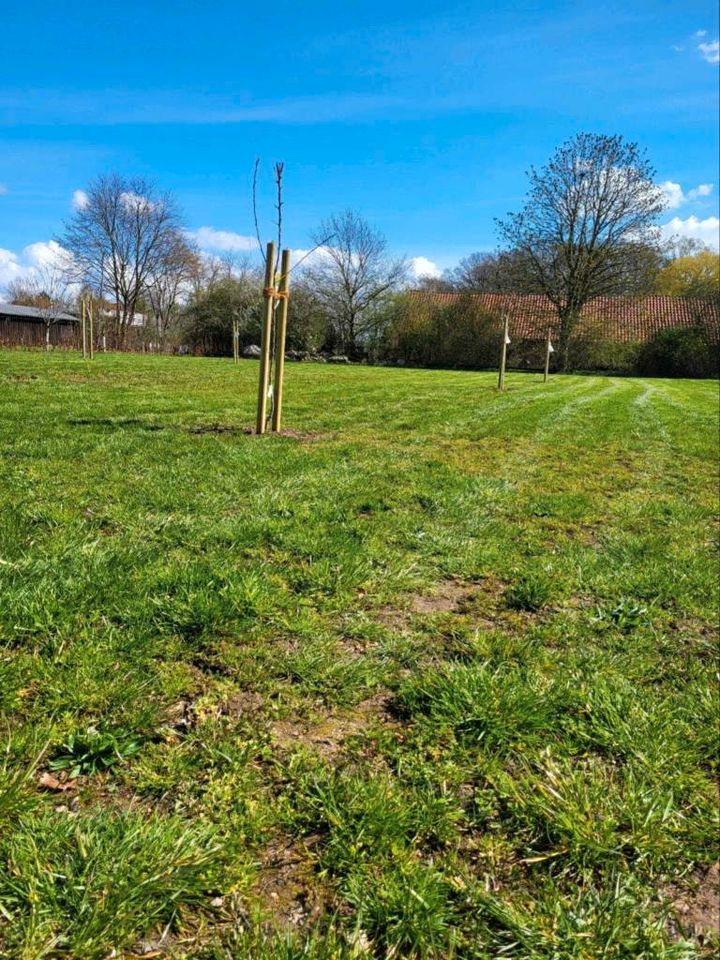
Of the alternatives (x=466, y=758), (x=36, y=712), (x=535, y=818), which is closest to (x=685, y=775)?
(x=535, y=818)

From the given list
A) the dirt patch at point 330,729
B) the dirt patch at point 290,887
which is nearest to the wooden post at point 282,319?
the dirt patch at point 330,729

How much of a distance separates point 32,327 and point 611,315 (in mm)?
37613

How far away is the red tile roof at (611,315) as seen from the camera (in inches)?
1366

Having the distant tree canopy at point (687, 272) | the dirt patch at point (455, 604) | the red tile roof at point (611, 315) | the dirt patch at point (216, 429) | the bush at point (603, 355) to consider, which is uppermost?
the distant tree canopy at point (687, 272)

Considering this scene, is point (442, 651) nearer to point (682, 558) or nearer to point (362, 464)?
point (682, 558)

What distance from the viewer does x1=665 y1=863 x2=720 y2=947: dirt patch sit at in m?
1.35

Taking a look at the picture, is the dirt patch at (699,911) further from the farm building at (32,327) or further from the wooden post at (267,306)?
the farm building at (32,327)

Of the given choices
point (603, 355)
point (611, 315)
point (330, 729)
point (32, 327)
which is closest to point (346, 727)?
point (330, 729)

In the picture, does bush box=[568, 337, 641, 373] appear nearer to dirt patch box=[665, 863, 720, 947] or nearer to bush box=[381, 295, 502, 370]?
bush box=[381, 295, 502, 370]

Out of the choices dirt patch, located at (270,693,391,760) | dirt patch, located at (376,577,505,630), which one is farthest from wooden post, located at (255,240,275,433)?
dirt patch, located at (270,693,391,760)

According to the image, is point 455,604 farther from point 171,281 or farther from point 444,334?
point 171,281

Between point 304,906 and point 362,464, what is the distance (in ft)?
15.4

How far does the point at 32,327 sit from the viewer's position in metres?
37.6

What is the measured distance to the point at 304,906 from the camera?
53.0 inches
